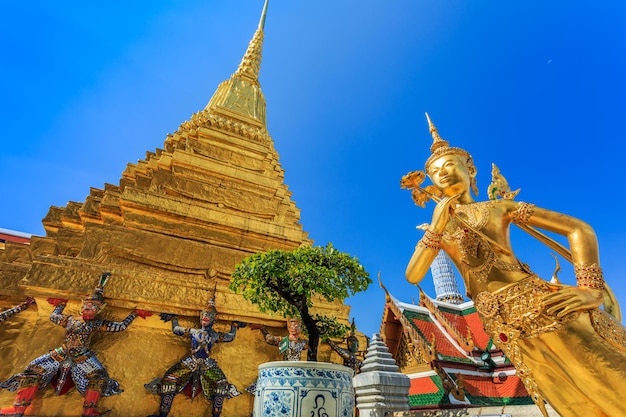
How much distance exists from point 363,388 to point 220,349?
2839mm

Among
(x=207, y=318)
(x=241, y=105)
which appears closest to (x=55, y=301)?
(x=207, y=318)

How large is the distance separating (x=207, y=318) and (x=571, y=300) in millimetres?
4239

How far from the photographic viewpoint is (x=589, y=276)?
98.7 inches

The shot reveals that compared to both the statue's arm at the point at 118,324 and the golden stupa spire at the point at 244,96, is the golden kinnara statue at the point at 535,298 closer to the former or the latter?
the statue's arm at the point at 118,324

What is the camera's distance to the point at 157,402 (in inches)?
181

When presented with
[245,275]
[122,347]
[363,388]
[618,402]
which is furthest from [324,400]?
[122,347]

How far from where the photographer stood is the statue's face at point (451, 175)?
332 cm

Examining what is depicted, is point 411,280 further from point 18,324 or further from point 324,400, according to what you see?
point 18,324

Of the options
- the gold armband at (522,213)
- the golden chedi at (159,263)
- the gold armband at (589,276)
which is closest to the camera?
the gold armband at (589,276)

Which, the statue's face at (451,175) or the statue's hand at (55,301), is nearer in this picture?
the statue's face at (451,175)

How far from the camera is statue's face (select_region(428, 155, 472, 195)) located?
3324mm

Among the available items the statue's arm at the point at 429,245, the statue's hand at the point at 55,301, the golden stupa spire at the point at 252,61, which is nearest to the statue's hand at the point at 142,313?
the statue's hand at the point at 55,301

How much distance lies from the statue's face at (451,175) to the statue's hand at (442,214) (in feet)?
0.90

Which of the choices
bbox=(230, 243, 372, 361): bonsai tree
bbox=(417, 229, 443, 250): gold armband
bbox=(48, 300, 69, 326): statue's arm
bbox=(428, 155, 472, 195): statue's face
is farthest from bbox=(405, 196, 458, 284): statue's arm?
bbox=(48, 300, 69, 326): statue's arm
